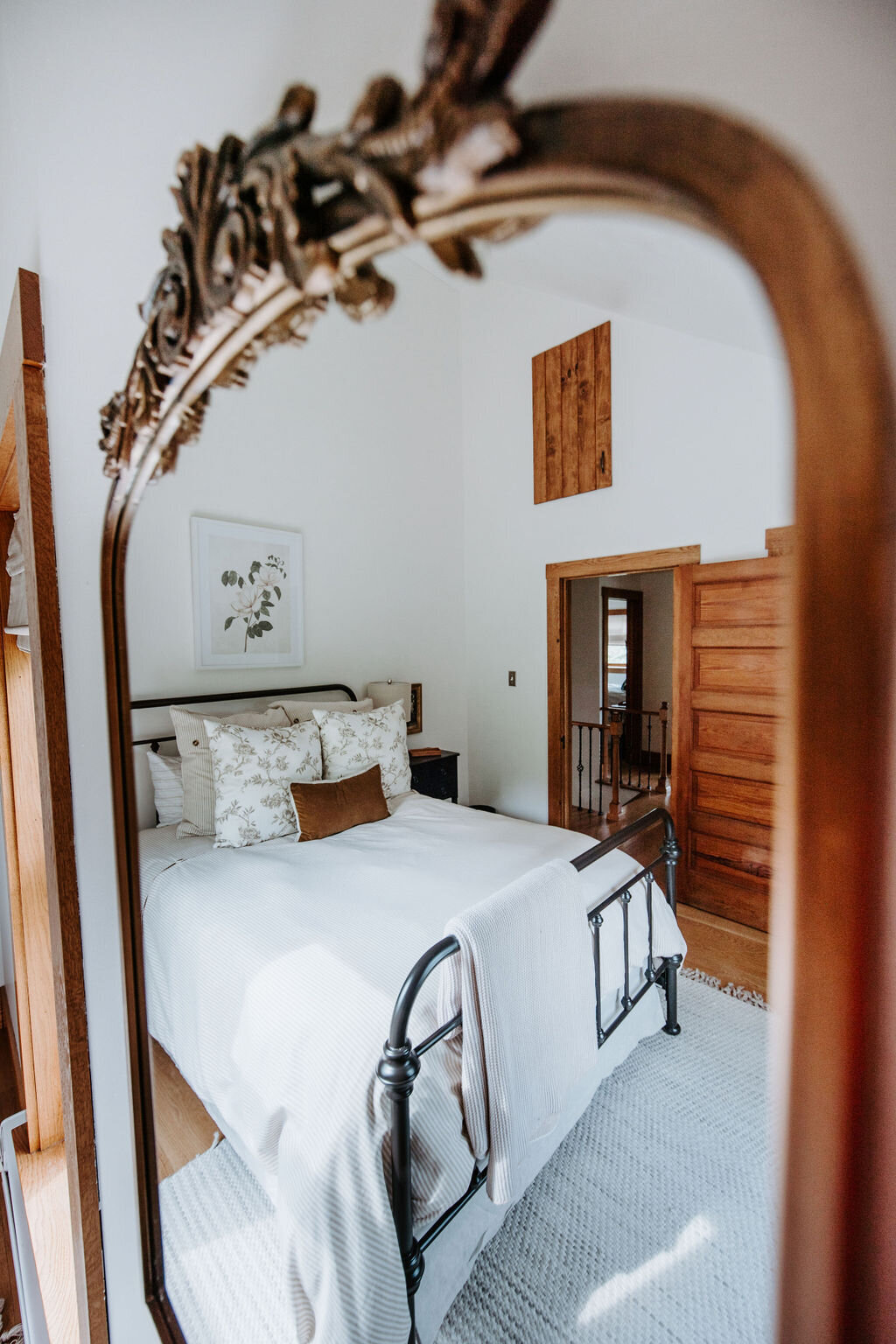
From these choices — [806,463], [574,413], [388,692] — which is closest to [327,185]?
[806,463]

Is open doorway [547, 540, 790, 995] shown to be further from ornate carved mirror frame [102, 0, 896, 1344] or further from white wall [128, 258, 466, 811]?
white wall [128, 258, 466, 811]

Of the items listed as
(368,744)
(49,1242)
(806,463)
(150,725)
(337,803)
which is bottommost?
(49,1242)

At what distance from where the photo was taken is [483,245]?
0.32m

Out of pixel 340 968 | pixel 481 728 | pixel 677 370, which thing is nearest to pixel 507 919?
pixel 340 968

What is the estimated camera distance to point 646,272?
35 cm

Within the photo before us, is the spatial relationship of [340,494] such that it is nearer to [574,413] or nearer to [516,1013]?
[574,413]

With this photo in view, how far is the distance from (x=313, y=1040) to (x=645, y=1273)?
2.97 ft

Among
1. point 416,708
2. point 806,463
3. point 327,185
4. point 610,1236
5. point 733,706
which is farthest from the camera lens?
point 416,708

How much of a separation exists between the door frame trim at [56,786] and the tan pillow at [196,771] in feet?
0.66

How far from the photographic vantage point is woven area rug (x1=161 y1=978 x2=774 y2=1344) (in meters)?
0.91

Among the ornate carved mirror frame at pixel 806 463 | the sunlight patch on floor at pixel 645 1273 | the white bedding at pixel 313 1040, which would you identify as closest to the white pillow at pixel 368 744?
the white bedding at pixel 313 1040

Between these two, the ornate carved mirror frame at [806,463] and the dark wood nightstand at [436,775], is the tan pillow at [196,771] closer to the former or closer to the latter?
the ornate carved mirror frame at [806,463]

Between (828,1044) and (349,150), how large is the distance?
52 cm

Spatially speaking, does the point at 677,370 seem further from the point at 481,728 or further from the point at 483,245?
the point at 481,728
